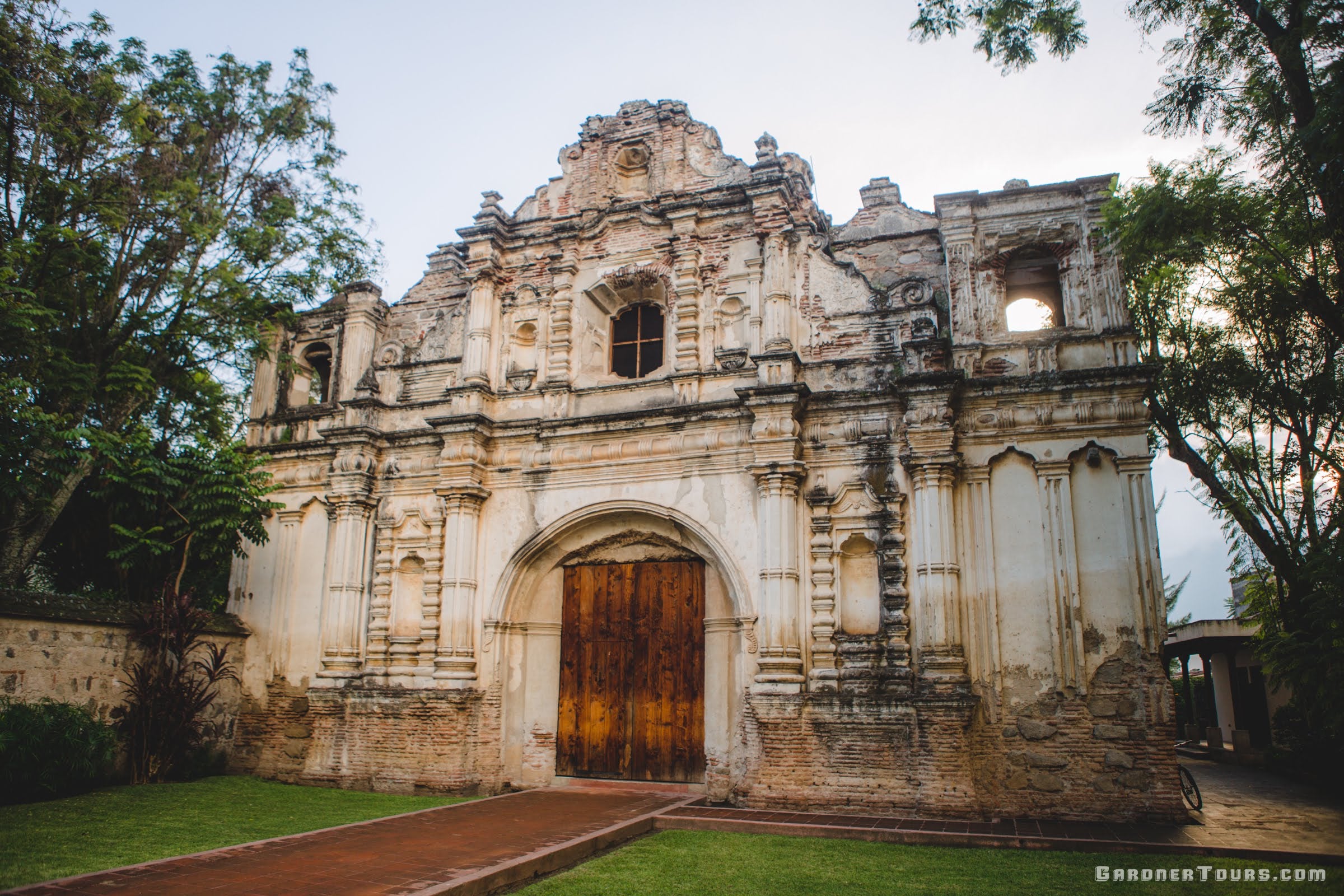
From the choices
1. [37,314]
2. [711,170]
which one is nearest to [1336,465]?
[711,170]

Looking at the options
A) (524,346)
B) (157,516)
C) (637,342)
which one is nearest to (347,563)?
(157,516)

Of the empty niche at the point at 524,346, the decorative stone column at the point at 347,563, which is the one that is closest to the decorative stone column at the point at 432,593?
the decorative stone column at the point at 347,563

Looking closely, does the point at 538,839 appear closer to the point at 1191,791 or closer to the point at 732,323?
the point at 732,323

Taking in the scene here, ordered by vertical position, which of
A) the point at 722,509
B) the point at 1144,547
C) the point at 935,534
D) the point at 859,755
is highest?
the point at 722,509

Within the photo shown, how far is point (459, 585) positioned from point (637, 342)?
4430 millimetres

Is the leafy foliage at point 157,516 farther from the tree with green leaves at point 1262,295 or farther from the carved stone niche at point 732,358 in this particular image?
the tree with green leaves at point 1262,295

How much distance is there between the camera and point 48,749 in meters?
10.4

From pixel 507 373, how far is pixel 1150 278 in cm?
1025

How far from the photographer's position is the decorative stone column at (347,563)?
1320 cm

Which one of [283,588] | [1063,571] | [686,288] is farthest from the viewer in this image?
[283,588]

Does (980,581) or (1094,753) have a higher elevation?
(980,581)

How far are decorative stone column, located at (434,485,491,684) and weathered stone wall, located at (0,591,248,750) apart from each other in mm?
4182

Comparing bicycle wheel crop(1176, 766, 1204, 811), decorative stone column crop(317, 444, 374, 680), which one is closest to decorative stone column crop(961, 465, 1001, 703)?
bicycle wheel crop(1176, 766, 1204, 811)

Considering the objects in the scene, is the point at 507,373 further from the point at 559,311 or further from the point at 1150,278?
the point at 1150,278
